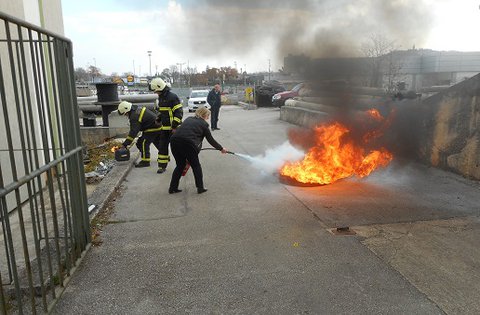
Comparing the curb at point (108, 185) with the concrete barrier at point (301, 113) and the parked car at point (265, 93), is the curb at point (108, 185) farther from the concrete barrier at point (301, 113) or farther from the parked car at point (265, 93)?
the parked car at point (265, 93)

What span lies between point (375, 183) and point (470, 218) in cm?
187

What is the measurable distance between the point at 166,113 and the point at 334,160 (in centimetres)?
341

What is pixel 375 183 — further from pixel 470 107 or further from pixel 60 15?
pixel 60 15

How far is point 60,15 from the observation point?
26.4 feet

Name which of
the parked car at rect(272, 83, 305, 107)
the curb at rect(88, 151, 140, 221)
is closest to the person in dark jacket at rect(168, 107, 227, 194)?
the curb at rect(88, 151, 140, 221)

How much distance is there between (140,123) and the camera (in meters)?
7.92

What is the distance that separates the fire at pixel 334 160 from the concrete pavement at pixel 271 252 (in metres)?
0.28

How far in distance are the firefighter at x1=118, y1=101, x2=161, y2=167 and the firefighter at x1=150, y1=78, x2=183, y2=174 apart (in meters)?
0.36

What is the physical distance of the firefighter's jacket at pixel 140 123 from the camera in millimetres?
7748

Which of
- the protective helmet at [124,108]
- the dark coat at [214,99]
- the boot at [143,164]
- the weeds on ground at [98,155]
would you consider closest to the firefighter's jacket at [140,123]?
the protective helmet at [124,108]

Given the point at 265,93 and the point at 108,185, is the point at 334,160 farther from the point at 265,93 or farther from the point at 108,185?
the point at 265,93

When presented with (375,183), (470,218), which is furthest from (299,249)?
(375,183)

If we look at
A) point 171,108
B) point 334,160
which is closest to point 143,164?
point 171,108

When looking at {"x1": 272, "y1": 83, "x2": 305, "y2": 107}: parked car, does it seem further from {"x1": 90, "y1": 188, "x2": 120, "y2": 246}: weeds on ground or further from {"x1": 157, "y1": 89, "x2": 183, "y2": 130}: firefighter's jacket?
{"x1": 90, "y1": 188, "x2": 120, "y2": 246}: weeds on ground
